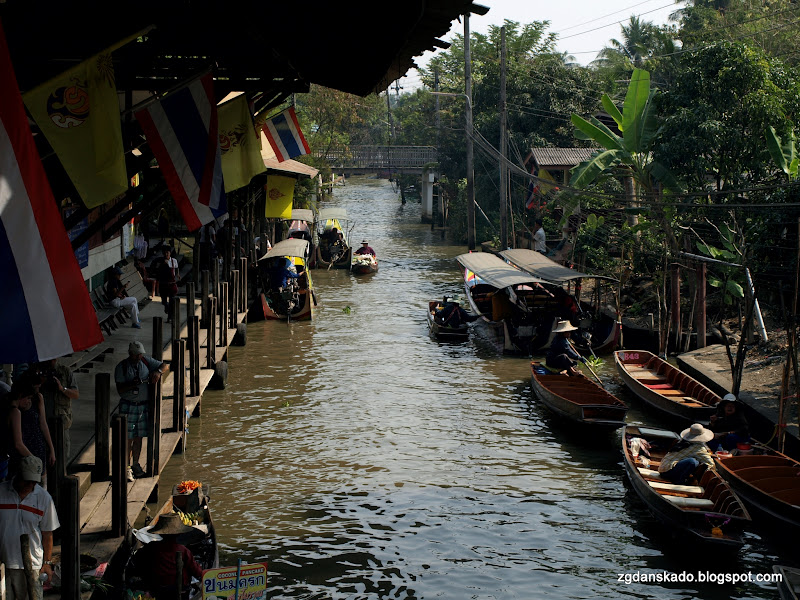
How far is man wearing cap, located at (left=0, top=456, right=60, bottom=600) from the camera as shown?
23.0ft

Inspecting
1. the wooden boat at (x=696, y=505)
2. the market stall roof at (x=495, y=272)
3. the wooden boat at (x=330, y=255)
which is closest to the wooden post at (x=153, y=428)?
the wooden boat at (x=696, y=505)

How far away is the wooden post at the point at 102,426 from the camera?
9617mm

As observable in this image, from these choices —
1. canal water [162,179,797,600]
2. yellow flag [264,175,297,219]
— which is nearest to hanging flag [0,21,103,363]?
canal water [162,179,797,600]

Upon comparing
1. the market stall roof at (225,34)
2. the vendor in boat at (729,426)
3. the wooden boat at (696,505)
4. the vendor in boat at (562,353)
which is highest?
the market stall roof at (225,34)

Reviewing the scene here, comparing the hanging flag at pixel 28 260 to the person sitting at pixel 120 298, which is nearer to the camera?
the hanging flag at pixel 28 260

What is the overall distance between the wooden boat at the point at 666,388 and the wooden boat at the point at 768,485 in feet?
11.2

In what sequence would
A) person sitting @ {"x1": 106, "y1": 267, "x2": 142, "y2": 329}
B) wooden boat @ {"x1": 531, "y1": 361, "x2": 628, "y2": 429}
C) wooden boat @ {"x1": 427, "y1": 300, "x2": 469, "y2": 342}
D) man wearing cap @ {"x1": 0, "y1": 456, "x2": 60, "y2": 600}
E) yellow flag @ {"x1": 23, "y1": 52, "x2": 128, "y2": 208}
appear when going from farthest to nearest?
wooden boat @ {"x1": 427, "y1": 300, "x2": 469, "y2": 342} → person sitting @ {"x1": 106, "y1": 267, "x2": 142, "y2": 329} → wooden boat @ {"x1": 531, "y1": 361, "x2": 628, "y2": 429} → yellow flag @ {"x1": 23, "y1": 52, "x2": 128, "y2": 208} → man wearing cap @ {"x1": 0, "y1": 456, "x2": 60, "y2": 600}

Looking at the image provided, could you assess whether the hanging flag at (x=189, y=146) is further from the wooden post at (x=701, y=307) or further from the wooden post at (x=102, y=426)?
the wooden post at (x=701, y=307)

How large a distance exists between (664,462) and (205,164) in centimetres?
802

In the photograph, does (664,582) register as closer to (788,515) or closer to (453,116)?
(788,515)

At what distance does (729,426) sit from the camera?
45.7 feet

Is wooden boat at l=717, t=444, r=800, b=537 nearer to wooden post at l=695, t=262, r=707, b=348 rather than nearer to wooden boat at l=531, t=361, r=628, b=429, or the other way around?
wooden boat at l=531, t=361, r=628, b=429

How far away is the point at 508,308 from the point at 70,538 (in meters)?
18.4

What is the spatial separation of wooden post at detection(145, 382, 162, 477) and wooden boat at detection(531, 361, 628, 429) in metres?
7.98
